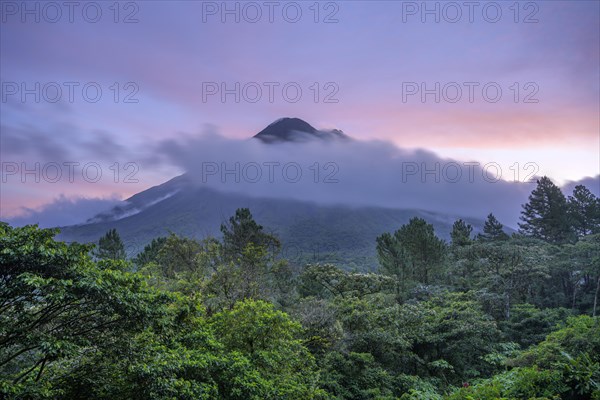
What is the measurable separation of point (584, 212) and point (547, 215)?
3.28m

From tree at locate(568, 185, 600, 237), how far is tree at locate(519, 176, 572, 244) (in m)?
0.70

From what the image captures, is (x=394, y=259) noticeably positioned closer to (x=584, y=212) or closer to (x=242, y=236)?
(x=242, y=236)

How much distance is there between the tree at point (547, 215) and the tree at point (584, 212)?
0.70m

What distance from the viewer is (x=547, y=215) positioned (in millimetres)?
39781

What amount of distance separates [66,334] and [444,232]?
159045 mm

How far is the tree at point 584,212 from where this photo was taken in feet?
120

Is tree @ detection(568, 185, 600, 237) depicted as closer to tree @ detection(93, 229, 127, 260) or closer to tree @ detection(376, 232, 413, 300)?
tree @ detection(376, 232, 413, 300)

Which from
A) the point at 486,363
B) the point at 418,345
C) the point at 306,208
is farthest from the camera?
the point at 306,208

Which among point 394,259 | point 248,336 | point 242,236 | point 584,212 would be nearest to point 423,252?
point 394,259

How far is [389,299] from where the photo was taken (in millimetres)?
21469

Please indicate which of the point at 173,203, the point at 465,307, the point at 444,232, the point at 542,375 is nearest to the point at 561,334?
the point at 542,375

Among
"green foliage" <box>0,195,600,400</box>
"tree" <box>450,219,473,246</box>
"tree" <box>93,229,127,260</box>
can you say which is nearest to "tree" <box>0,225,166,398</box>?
"green foliage" <box>0,195,600,400</box>

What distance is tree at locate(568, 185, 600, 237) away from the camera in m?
36.5

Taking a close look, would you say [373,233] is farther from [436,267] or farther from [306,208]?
[436,267]
